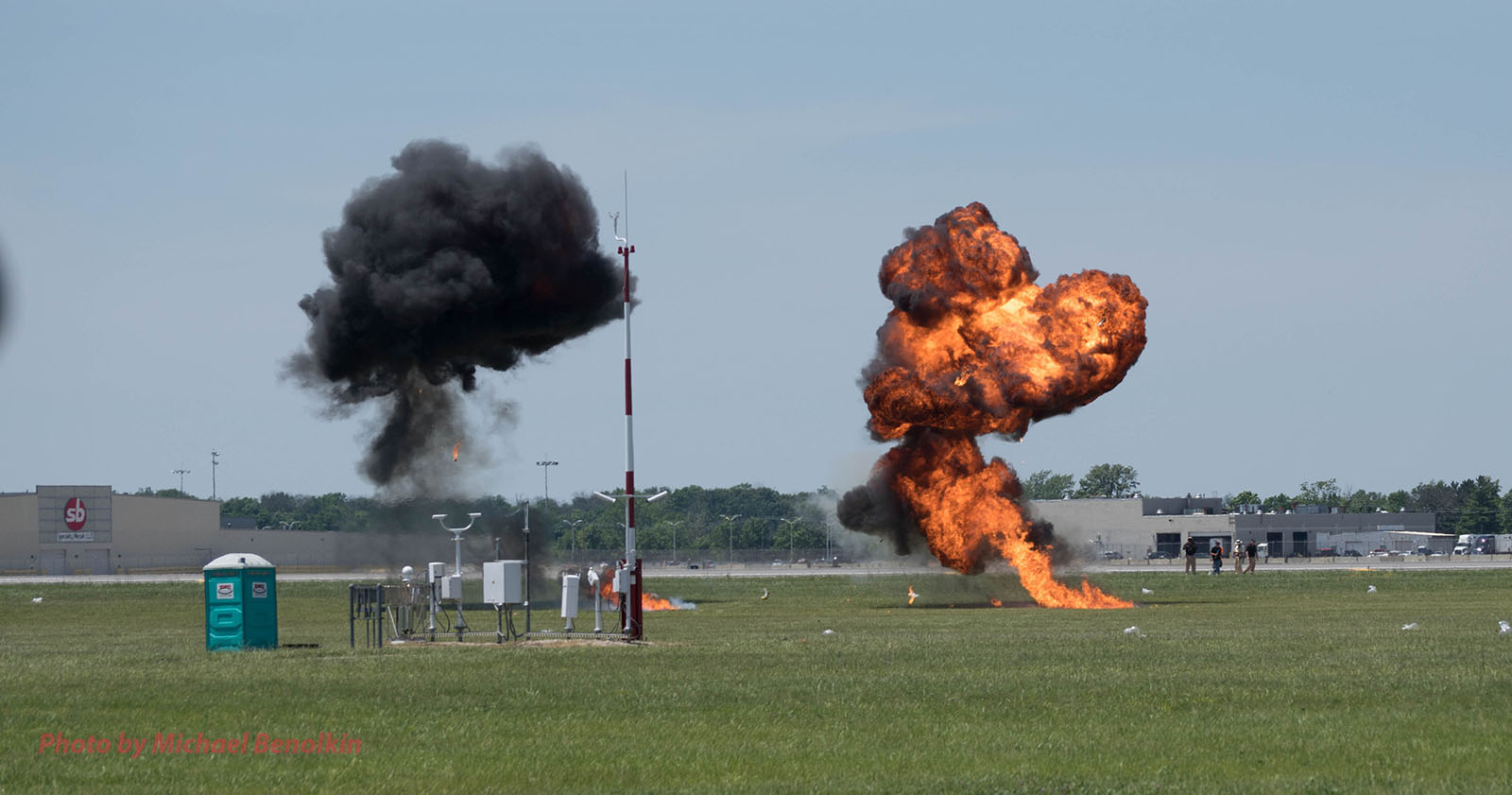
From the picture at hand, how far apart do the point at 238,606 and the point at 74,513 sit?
121082 millimetres

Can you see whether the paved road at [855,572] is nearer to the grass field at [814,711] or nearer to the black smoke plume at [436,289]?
the black smoke plume at [436,289]

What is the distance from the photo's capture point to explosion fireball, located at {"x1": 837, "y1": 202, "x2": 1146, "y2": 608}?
50469 millimetres

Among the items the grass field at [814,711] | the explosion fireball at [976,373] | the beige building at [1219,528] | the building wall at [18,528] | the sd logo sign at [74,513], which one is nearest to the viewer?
the grass field at [814,711]

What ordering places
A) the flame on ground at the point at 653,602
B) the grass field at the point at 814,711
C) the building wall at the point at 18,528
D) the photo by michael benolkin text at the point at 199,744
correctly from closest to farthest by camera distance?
the grass field at the point at 814,711
the photo by michael benolkin text at the point at 199,744
the flame on ground at the point at 653,602
the building wall at the point at 18,528

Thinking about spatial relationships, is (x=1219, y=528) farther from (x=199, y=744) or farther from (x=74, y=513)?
(x=199, y=744)

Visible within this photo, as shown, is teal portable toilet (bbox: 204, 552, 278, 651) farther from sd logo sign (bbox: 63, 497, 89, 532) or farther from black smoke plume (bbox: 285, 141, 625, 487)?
sd logo sign (bbox: 63, 497, 89, 532)

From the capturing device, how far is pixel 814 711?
18.9 metres

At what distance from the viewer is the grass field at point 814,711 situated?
1459cm

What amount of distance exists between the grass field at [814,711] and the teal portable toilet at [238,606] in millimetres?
667

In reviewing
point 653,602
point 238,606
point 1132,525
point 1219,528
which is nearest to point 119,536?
point 1132,525

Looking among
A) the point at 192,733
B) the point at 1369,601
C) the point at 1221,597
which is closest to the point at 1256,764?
the point at 192,733

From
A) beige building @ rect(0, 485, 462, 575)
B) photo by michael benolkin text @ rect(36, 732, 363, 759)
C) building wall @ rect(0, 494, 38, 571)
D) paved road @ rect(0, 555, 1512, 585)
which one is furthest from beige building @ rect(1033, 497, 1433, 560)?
photo by michael benolkin text @ rect(36, 732, 363, 759)

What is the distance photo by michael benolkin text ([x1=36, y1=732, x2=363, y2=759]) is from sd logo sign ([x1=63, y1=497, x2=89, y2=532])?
5208 inches

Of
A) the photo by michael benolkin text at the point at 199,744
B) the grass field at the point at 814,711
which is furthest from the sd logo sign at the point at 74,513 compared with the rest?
the photo by michael benolkin text at the point at 199,744
